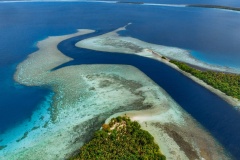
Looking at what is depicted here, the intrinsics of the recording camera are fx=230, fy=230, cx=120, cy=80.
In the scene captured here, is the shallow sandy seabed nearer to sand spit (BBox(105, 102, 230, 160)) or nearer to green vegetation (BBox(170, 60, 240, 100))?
sand spit (BBox(105, 102, 230, 160))

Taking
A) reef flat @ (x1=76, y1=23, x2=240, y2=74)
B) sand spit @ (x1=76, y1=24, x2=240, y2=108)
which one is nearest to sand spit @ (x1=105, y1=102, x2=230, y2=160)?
sand spit @ (x1=76, y1=24, x2=240, y2=108)

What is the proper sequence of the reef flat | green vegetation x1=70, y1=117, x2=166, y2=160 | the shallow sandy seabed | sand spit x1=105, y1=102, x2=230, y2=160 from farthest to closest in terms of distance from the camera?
the reef flat, the shallow sandy seabed, sand spit x1=105, y1=102, x2=230, y2=160, green vegetation x1=70, y1=117, x2=166, y2=160

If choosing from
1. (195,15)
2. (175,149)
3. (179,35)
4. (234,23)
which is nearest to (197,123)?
(175,149)

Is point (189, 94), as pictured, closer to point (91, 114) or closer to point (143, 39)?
point (91, 114)

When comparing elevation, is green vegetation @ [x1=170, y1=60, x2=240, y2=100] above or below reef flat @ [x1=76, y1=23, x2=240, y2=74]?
below

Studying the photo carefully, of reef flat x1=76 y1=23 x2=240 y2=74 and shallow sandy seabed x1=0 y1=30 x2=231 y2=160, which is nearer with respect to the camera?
shallow sandy seabed x1=0 y1=30 x2=231 y2=160

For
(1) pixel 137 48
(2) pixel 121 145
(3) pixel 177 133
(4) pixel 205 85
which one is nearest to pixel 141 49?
(1) pixel 137 48

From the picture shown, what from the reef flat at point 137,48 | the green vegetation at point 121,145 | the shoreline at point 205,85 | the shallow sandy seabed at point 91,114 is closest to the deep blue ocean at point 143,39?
the shoreline at point 205,85
